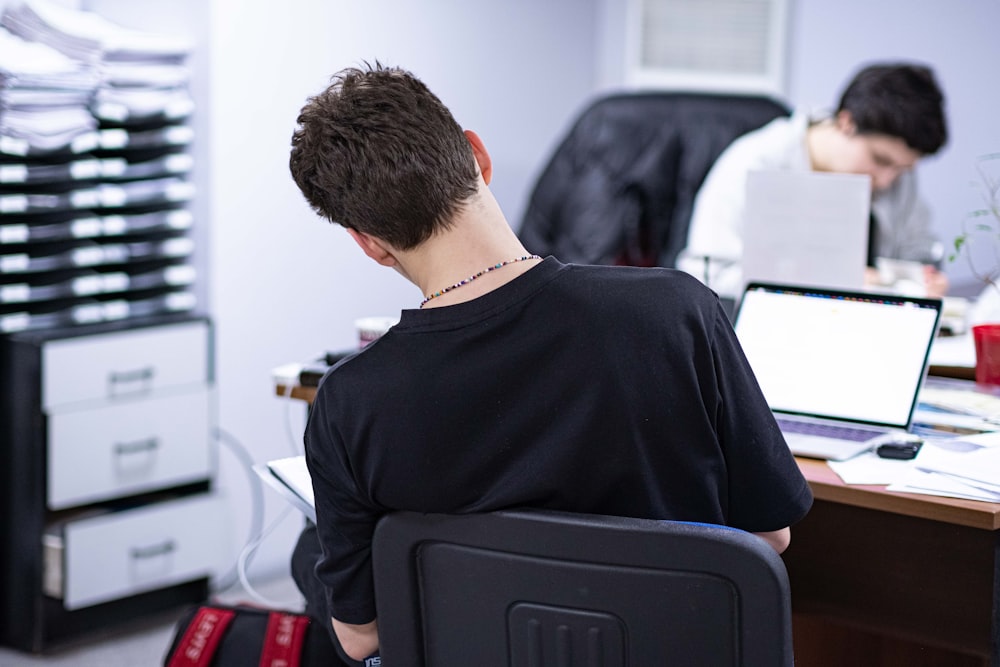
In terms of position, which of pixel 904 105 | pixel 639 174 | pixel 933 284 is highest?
pixel 904 105

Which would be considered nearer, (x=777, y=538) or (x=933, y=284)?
(x=777, y=538)

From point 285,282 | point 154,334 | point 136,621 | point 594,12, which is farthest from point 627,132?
point 136,621

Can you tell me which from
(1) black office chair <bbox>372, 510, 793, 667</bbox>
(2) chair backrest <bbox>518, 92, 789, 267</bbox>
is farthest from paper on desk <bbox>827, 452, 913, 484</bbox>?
(2) chair backrest <bbox>518, 92, 789, 267</bbox>

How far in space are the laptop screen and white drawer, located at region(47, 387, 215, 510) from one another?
158 centimetres

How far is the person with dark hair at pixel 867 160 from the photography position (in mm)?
2797

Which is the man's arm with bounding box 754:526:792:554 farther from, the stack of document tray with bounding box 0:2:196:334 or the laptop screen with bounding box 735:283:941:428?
the stack of document tray with bounding box 0:2:196:334

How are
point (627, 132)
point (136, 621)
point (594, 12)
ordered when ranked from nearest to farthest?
point (136, 621) → point (627, 132) → point (594, 12)

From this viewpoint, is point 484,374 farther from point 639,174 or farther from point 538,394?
point 639,174

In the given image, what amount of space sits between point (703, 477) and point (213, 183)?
6.97ft

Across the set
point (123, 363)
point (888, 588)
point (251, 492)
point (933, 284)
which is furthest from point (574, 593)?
point (251, 492)

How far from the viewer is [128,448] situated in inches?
116

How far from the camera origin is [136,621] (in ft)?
10.1

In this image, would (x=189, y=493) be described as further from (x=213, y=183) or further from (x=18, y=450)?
(x=213, y=183)

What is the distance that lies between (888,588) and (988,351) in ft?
1.60
